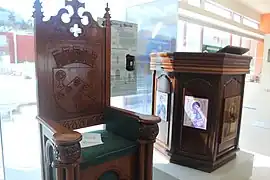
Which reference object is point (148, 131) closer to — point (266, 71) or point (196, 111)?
point (196, 111)

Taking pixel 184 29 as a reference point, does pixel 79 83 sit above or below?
below

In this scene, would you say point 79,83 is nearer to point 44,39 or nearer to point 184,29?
point 44,39

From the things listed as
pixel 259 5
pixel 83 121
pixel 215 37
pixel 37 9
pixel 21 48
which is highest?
pixel 259 5

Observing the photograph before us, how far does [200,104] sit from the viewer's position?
80.0 inches

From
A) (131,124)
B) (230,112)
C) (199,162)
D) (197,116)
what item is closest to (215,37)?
(230,112)

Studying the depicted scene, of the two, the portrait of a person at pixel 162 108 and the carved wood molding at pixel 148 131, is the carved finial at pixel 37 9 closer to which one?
the carved wood molding at pixel 148 131

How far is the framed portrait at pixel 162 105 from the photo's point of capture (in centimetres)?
223

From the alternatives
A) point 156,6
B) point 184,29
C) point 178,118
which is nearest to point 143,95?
point 178,118

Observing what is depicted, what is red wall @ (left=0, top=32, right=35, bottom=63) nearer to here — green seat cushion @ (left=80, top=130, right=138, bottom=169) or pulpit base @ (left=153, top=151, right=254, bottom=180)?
green seat cushion @ (left=80, top=130, right=138, bottom=169)

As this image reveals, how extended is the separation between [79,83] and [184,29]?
2.26 m

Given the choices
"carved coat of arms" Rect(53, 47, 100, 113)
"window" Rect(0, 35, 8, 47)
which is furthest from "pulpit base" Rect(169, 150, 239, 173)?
"window" Rect(0, 35, 8, 47)

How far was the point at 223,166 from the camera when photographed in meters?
2.15

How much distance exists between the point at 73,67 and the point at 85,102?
307mm

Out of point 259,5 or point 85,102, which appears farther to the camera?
point 259,5
